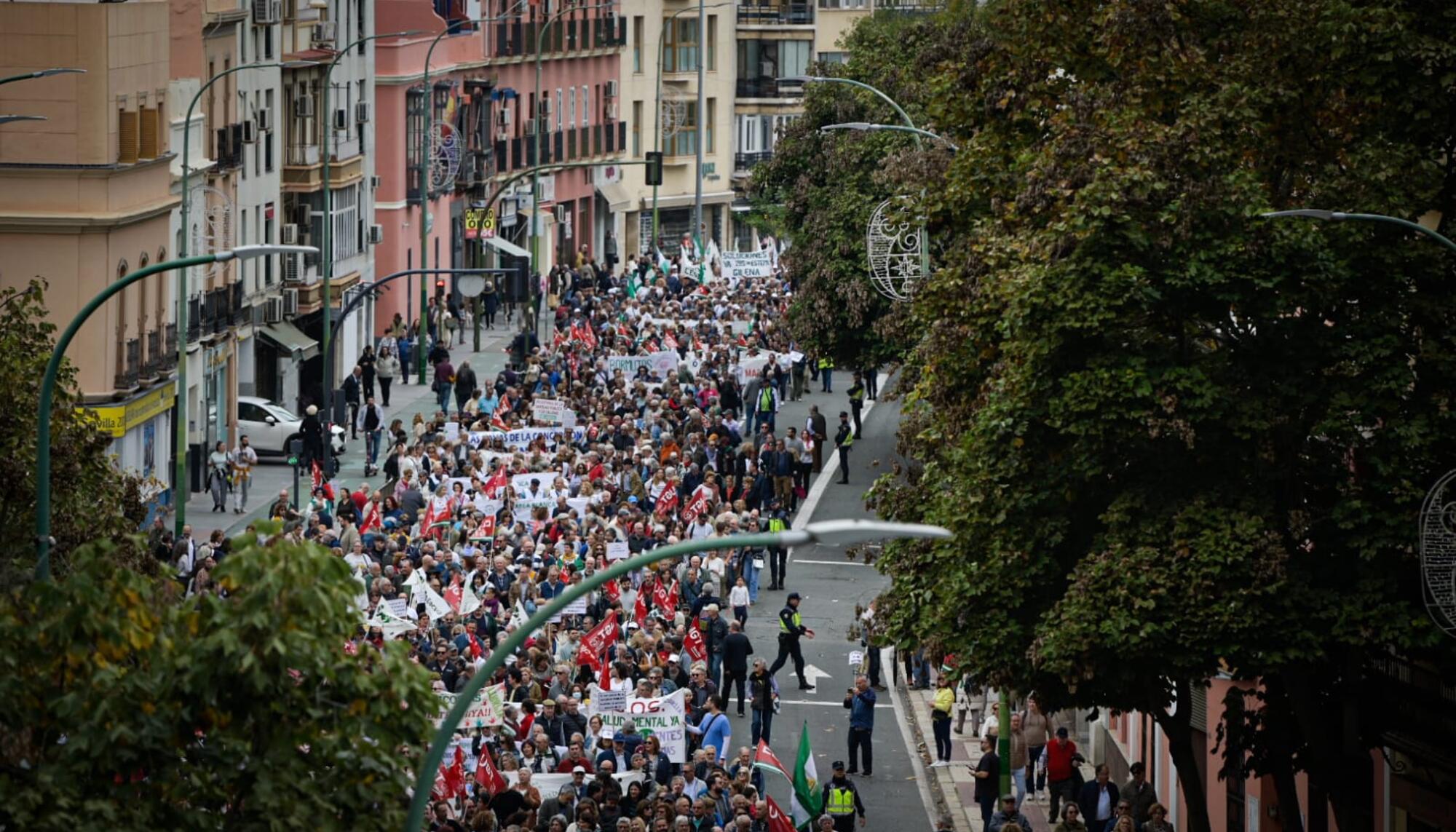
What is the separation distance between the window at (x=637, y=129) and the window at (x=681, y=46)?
2.39m

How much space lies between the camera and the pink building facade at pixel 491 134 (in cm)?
7362

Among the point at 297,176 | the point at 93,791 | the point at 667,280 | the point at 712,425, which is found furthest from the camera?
the point at 667,280

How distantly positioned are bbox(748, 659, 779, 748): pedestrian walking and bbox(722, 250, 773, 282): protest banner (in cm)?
3688

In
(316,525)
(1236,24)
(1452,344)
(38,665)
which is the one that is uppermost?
(1236,24)

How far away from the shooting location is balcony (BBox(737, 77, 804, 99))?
109 meters

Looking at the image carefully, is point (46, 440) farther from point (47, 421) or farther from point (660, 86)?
point (660, 86)

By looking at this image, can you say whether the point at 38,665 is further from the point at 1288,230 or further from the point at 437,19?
the point at 437,19

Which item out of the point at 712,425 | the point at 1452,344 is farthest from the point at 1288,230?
the point at 712,425

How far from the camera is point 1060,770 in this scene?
29.8 m

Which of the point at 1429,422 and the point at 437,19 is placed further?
the point at 437,19

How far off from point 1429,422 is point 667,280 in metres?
54.2

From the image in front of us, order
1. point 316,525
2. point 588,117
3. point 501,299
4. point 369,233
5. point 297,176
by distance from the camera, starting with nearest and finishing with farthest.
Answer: point 316,525 < point 297,176 < point 369,233 < point 501,299 < point 588,117

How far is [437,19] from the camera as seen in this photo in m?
76.3

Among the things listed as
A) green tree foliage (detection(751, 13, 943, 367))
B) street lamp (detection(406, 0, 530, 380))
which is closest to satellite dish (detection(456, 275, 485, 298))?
street lamp (detection(406, 0, 530, 380))
